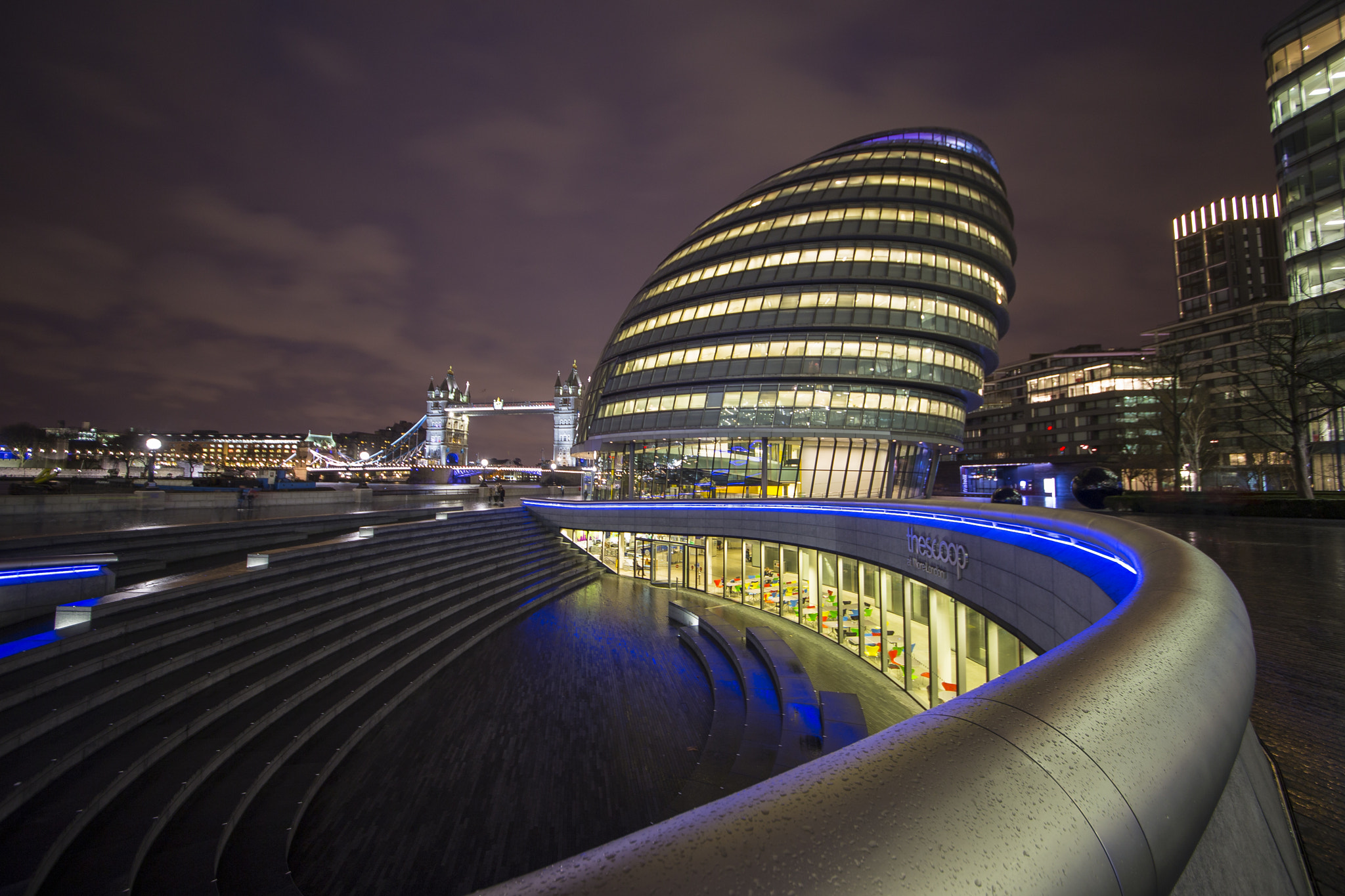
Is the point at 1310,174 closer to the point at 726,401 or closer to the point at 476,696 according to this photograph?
the point at 726,401

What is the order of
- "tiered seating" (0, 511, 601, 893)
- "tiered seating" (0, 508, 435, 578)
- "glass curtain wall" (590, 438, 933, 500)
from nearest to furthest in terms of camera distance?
"tiered seating" (0, 511, 601, 893), "tiered seating" (0, 508, 435, 578), "glass curtain wall" (590, 438, 933, 500)

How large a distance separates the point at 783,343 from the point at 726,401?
18.2 feet

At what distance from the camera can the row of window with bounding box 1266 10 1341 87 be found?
3234cm

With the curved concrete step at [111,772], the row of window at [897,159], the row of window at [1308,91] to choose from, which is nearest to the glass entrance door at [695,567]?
the curved concrete step at [111,772]

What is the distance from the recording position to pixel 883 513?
56.9ft

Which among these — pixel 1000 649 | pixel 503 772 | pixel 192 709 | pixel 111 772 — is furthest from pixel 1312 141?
pixel 111 772

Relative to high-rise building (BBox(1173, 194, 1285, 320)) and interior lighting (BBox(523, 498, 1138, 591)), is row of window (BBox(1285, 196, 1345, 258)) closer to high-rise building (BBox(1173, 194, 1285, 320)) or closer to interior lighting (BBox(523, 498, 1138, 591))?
interior lighting (BBox(523, 498, 1138, 591))

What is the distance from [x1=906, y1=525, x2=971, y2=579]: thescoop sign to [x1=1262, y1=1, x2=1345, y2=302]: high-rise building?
3544 cm

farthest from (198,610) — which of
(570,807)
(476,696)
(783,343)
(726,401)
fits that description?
(783,343)

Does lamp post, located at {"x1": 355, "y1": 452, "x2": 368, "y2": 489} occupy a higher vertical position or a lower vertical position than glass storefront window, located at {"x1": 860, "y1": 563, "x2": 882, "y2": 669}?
higher

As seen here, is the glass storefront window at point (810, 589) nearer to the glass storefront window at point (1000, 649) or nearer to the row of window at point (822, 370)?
the glass storefront window at point (1000, 649)

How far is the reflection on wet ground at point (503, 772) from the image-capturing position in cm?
791

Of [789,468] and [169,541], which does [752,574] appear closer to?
[789,468]

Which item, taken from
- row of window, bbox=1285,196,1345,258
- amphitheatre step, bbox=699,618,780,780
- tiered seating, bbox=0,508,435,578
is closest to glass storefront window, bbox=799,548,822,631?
amphitheatre step, bbox=699,618,780,780
